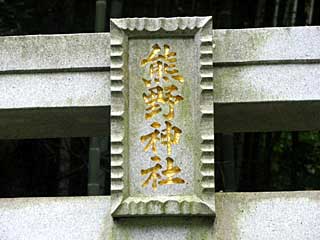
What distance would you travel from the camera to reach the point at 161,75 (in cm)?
302

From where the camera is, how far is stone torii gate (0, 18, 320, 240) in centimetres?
289

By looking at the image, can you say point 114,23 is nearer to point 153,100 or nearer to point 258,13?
point 153,100

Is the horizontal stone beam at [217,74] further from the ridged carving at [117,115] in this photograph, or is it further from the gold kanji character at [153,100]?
the gold kanji character at [153,100]

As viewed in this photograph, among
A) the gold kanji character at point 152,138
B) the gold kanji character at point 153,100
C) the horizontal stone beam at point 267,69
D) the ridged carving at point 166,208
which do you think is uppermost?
the horizontal stone beam at point 267,69

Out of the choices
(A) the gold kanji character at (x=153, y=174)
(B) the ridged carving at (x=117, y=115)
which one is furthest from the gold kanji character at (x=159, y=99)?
(A) the gold kanji character at (x=153, y=174)

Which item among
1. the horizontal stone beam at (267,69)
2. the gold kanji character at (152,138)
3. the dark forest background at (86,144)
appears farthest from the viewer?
the dark forest background at (86,144)

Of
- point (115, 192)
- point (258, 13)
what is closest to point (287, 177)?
point (258, 13)

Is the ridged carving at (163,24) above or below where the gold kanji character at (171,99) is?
above

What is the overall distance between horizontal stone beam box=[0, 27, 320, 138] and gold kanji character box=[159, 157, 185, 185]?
1.22 ft

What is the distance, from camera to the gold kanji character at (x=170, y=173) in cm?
290

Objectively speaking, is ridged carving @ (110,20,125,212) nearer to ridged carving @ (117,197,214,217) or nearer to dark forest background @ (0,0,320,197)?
ridged carving @ (117,197,214,217)

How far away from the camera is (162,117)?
117 inches

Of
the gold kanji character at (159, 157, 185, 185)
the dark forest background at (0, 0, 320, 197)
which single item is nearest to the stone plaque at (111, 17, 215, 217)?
the gold kanji character at (159, 157, 185, 185)

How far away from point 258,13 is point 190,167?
298 centimetres
